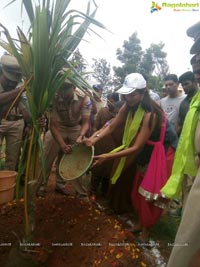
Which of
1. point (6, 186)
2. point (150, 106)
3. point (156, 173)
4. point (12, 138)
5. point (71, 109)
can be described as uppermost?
point (150, 106)

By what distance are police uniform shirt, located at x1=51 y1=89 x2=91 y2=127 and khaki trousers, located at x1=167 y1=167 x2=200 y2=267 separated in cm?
236

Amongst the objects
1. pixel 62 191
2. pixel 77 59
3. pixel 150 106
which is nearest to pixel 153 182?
pixel 150 106

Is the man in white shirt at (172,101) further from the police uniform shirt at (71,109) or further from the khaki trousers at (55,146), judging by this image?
the khaki trousers at (55,146)

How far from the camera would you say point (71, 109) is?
11.8 ft

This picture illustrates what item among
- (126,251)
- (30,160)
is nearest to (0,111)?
(30,160)

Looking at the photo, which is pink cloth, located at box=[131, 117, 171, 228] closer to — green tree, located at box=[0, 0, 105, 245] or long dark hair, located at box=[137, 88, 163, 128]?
long dark hair, located at box=[137, 88, 163, 128]

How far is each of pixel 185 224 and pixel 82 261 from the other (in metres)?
1.23

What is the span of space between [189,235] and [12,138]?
9.94ft

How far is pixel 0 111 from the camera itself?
3.06 m

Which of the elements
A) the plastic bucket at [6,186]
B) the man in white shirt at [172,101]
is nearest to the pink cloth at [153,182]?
the plastic bucket at [6,186]

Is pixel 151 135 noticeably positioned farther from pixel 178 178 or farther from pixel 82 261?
pixel 82 261

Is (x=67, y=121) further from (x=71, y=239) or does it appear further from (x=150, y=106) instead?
(x=71, y=239)

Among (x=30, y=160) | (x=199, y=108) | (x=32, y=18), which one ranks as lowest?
(x=30, y=160)

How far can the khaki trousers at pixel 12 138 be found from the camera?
3.87 m
